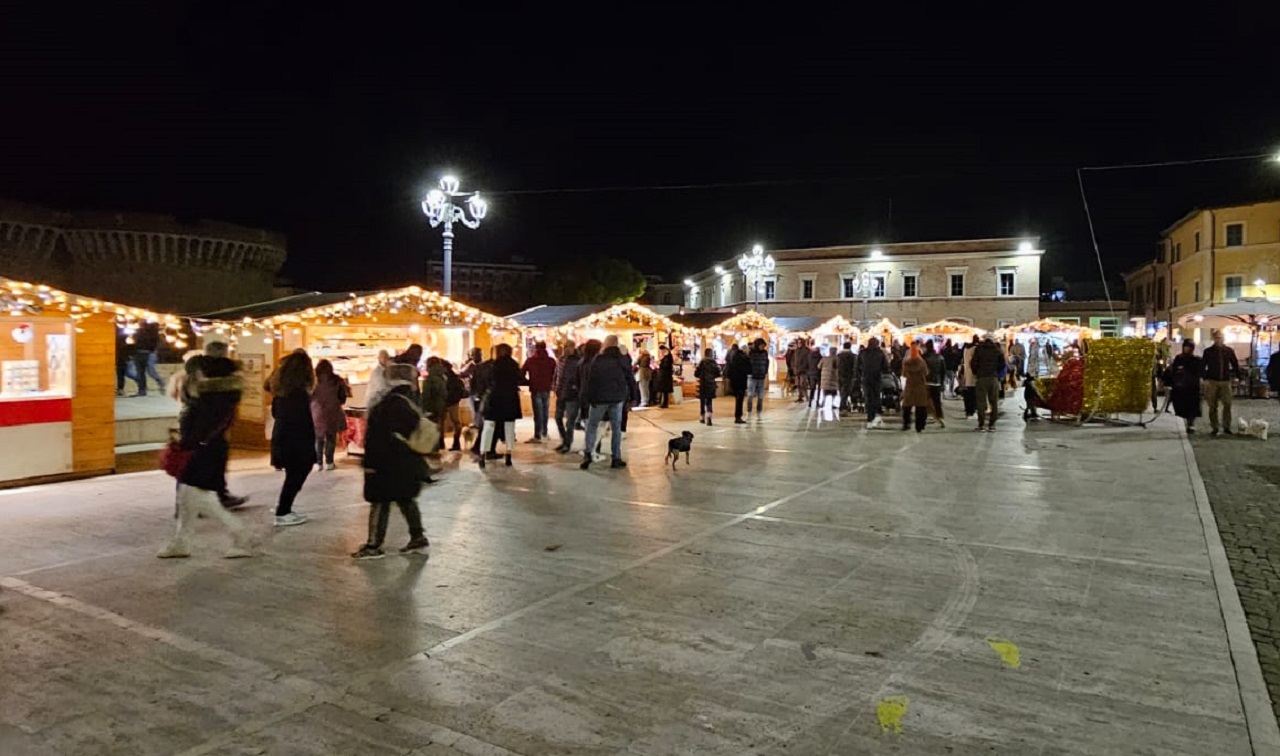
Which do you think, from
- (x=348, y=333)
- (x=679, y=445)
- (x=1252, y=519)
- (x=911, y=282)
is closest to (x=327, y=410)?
(x=679, y=445)

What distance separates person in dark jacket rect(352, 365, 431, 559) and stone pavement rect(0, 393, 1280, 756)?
1.16 feet

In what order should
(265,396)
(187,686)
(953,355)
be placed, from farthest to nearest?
(953,355) < (265,396) < (187,686)

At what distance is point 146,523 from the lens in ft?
23.7

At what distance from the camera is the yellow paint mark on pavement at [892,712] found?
3455 millimetres

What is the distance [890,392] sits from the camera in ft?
54.0

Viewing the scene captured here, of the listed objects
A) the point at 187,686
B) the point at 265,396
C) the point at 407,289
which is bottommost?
the point at 187,686

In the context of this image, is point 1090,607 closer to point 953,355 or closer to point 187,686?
point 187,686

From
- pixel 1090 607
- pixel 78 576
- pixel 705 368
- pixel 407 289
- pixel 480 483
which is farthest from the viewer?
pixel 705 368

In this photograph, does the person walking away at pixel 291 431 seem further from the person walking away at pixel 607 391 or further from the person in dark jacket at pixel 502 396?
the person walking away at pixel 607 391


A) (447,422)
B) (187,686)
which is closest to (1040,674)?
(187,686)

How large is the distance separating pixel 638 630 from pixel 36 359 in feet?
26.9

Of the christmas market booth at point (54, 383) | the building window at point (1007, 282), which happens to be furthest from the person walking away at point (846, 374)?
the building window at point (1007, 282)

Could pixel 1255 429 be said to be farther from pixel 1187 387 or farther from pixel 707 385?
pixel 707 385

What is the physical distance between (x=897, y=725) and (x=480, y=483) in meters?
6.41
